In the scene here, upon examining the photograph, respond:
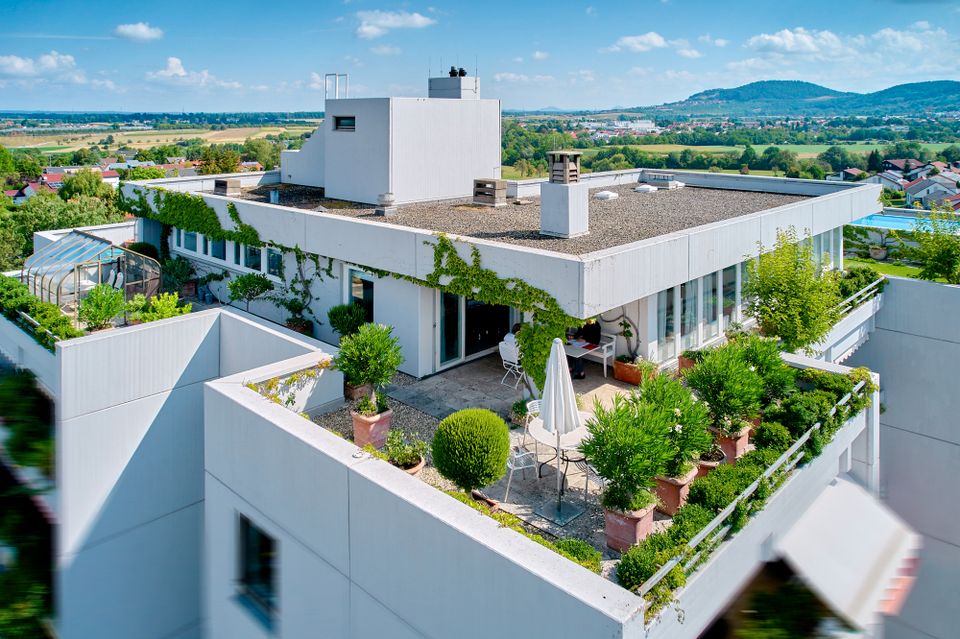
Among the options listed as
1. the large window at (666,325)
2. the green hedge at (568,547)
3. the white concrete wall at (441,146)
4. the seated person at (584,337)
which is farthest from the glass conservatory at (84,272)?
the green hedge at (568,547)

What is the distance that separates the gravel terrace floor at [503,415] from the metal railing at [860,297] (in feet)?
23.7

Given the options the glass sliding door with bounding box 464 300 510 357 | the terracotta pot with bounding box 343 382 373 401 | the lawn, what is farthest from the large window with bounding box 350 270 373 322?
the lawn

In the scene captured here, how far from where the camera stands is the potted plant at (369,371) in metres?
10.8

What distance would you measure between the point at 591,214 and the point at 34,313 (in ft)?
45.2

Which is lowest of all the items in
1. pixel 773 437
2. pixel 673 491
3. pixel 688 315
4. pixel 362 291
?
pixel 673 491

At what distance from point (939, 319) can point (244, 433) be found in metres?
18.2

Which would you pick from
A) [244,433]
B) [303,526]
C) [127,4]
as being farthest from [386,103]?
[127,4]

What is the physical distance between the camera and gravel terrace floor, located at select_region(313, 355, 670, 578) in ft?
28.7

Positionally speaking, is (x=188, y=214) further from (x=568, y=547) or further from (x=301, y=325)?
(x=568, y=547)

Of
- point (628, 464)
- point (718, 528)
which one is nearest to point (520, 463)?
point (628, 464)

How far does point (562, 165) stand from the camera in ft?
45.8

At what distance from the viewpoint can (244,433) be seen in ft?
31.4

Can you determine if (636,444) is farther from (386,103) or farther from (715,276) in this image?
(386,103)

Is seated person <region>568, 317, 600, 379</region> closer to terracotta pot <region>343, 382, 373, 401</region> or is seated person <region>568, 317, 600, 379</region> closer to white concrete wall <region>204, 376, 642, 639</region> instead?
terracotta pot <region>343, 382, 373, 401</region>
